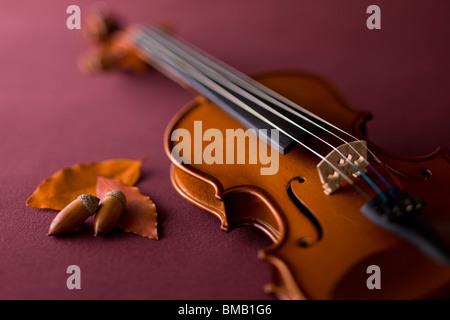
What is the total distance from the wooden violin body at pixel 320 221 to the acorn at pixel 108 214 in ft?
0.46

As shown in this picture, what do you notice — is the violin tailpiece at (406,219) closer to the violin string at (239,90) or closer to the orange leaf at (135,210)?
the violin string at (239,90)

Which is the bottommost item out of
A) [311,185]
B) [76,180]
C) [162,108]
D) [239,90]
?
[311,185]

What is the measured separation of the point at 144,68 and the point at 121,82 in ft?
0.31

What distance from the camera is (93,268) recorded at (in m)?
0.89

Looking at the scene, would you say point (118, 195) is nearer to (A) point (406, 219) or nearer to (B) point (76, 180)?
(B) point (76, 180)

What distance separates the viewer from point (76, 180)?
1.09m

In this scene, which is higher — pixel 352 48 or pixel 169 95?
pixel 352 48

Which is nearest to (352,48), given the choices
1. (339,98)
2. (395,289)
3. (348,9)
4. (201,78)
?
(348,9)

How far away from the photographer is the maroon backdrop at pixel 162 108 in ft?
2.90

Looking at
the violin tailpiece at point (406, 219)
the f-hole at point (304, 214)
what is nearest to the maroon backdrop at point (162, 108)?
the f-hole at point (304, 214)

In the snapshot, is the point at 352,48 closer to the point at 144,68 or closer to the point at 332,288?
the point at 144,68

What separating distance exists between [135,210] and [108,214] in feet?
0.27

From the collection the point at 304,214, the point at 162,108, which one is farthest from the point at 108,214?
the point at 162,108

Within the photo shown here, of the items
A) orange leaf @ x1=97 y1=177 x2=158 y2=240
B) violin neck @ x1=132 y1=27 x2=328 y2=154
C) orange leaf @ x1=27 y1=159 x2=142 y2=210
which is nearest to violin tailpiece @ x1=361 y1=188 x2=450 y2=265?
violin neck @ x1=132 y1=27 x2=328 y2=154
